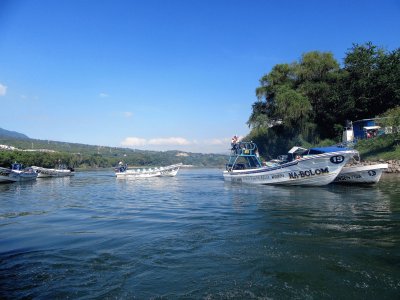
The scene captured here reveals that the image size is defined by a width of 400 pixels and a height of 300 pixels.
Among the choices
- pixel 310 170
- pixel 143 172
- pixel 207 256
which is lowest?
pixel 207 256

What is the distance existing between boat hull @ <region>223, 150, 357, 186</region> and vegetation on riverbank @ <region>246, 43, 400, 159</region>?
82.0ft

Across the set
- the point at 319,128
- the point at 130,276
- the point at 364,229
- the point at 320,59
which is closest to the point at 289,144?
the point at 319,128

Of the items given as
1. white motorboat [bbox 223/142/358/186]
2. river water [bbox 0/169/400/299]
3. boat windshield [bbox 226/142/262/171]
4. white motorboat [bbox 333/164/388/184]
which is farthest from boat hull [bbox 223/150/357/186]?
river water [bbox 0/169/400/299]

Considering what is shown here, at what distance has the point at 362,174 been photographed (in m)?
27.1

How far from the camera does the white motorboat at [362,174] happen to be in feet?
85.4

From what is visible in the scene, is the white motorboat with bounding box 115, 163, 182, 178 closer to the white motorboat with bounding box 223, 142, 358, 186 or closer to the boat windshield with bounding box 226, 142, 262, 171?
the boat windshield with bounding box 226, 142, 262, 171

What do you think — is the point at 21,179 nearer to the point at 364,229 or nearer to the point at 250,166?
the point at 250,166

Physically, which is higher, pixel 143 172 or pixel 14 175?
pixel 143 172

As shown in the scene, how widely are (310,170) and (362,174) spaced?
447 cm

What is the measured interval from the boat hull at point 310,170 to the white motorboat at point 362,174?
235 centimetres

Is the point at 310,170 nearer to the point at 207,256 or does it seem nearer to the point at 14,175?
the point at 207,256

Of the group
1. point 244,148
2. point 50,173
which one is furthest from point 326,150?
point 50,173

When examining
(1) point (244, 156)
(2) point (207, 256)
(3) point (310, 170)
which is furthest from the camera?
(1) point (244, 156)

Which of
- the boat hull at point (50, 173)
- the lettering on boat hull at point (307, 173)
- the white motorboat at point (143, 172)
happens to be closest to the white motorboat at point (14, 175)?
the boat hull at point (50, 173)
